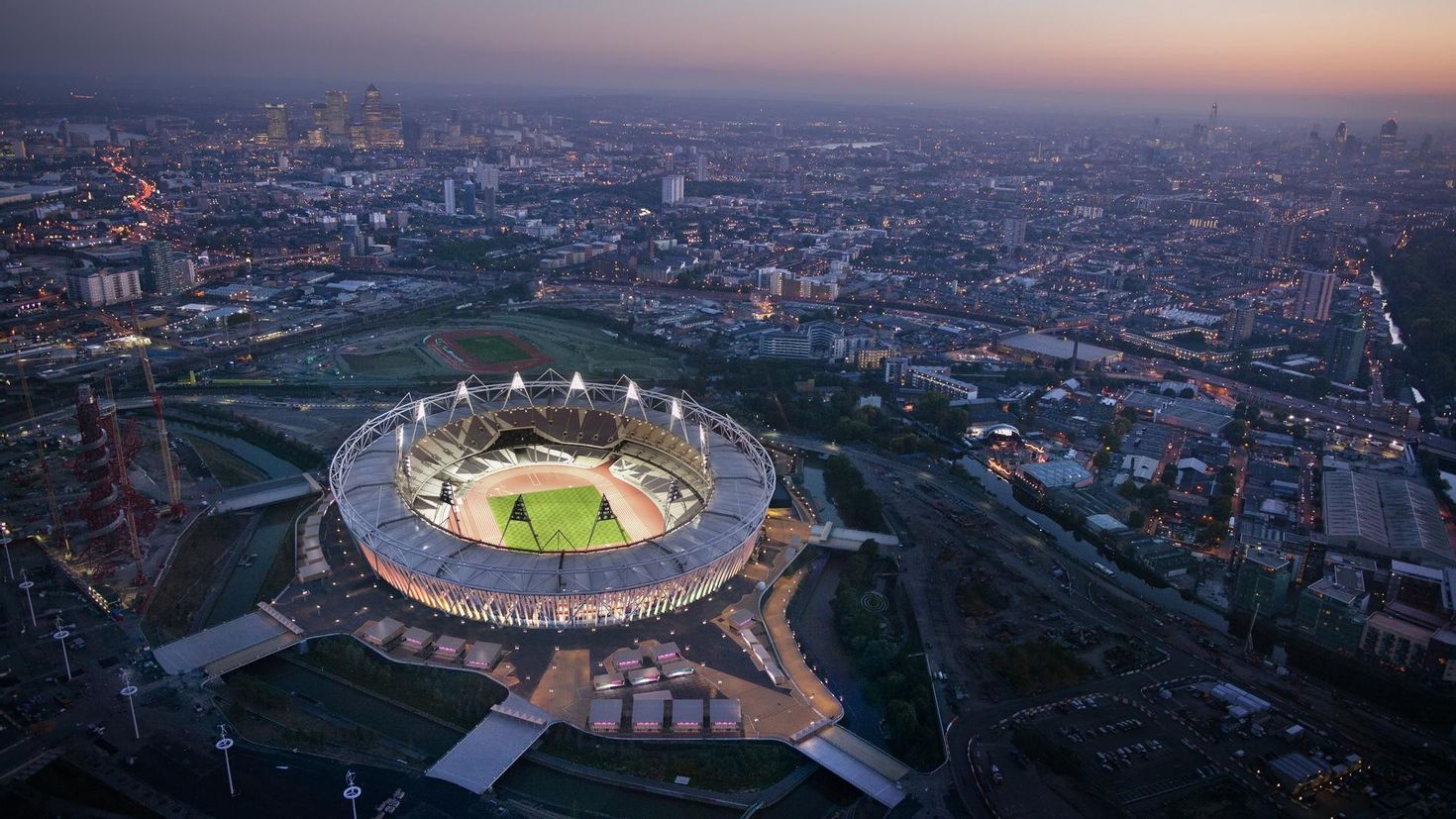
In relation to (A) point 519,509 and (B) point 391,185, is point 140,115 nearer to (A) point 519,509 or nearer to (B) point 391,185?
(B) point 391,185

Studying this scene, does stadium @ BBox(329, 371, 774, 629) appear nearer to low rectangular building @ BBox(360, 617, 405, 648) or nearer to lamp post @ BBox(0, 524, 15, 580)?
low rectangular building @ BBox(360, 617, 405, 648)

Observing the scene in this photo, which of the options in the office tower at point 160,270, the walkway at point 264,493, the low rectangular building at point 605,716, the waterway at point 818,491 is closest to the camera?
the low rectangular building at point 605,716

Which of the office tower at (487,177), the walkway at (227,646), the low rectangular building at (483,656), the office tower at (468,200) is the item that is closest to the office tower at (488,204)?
the office tower at (468,200)

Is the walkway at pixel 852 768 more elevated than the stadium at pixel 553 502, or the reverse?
the stadium at pixel 553 502

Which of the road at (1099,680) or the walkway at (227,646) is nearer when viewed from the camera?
the road at (1099,680)

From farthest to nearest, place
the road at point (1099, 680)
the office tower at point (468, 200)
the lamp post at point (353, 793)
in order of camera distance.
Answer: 1. the office tower at point (468, 200)
2. the road at point (1099, 680)
3. the lamp post at point (353, 793)

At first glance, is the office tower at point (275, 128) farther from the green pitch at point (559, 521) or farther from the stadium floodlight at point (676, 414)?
the green pitch at point (559, 521)

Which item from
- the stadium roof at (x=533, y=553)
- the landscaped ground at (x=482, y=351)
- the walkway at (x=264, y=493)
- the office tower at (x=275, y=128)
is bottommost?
the walkway at (x=264, y=493)
